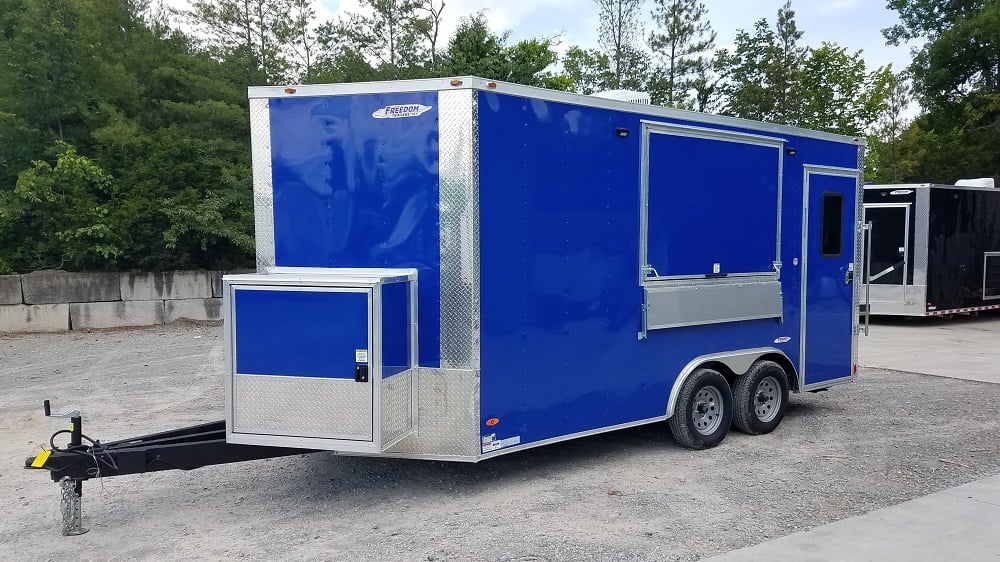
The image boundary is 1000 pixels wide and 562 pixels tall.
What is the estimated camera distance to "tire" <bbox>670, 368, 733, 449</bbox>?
6.45m

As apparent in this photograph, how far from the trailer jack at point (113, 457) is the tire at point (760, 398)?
3881 mm

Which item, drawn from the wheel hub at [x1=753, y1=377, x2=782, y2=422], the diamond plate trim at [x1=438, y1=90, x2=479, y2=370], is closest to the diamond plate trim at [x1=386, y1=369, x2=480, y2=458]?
the diamond plate trim at [x1=438, y1=90, x2=479, y2=370]

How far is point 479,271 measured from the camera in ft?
16.9

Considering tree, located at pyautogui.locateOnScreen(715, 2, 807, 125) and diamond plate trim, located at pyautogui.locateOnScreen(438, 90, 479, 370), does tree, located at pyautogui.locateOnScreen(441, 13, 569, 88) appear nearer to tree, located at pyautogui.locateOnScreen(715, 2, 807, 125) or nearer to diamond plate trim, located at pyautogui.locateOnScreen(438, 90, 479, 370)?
tree, located at pyautogui.locateOnScreen(715, 2, 807, 125)

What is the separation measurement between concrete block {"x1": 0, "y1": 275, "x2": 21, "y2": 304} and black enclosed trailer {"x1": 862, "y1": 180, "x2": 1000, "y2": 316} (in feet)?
51.2

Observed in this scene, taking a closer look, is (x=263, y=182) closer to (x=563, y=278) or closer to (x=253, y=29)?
(x=563, y=278)

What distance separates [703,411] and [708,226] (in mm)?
1580

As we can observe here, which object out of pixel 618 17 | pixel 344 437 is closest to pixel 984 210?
pixel 344 437

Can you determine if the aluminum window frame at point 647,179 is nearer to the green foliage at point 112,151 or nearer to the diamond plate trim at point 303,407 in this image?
the diamond plate trim at point 303,407

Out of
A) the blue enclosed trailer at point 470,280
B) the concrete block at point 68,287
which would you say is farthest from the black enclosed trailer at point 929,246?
the concrete block at point 68,287

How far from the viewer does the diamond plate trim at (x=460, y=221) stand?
5.05m

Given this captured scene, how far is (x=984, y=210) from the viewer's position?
53.1 ft

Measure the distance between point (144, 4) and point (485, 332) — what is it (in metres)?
18.4

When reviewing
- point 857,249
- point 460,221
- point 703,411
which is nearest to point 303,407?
point 460,221
